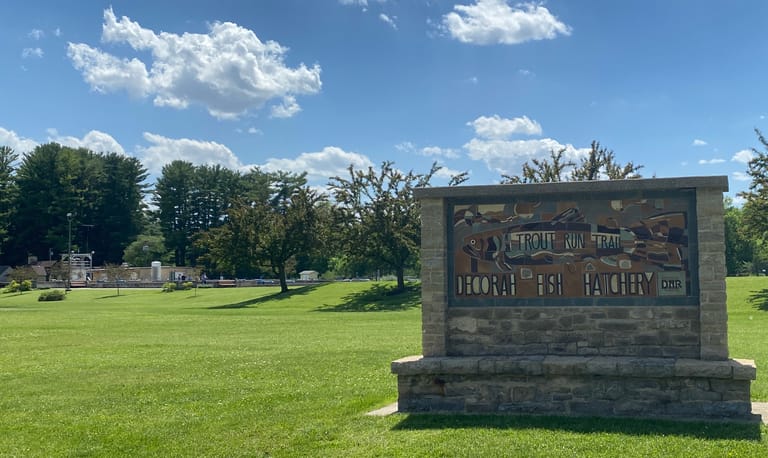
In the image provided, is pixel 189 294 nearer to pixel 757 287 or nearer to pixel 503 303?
pixel 757 287

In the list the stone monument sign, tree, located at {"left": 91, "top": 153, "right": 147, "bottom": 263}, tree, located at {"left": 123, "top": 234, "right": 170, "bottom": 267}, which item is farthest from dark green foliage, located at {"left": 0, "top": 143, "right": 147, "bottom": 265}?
the stone monument sign

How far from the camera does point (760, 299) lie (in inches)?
1195

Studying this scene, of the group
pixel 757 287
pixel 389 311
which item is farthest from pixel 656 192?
pixel 757 287

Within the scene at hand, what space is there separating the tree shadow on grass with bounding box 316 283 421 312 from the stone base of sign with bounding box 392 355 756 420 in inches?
1004

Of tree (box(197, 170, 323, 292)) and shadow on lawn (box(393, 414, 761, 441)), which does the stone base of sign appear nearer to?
shadow on lawn (box(393, 414, 761, 441))

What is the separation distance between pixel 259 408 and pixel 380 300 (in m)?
30.3

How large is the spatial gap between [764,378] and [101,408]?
10.3m

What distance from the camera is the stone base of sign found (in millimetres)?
7902

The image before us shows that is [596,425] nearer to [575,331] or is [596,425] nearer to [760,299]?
[575,331]

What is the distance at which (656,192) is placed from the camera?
28.3 feet

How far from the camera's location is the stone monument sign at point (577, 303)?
8203mm

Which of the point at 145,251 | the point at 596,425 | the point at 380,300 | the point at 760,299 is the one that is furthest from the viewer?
the point at 145,251

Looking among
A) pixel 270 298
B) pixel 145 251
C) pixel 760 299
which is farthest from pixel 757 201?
pixel 145 251

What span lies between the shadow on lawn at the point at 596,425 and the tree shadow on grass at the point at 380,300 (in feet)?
85.4
